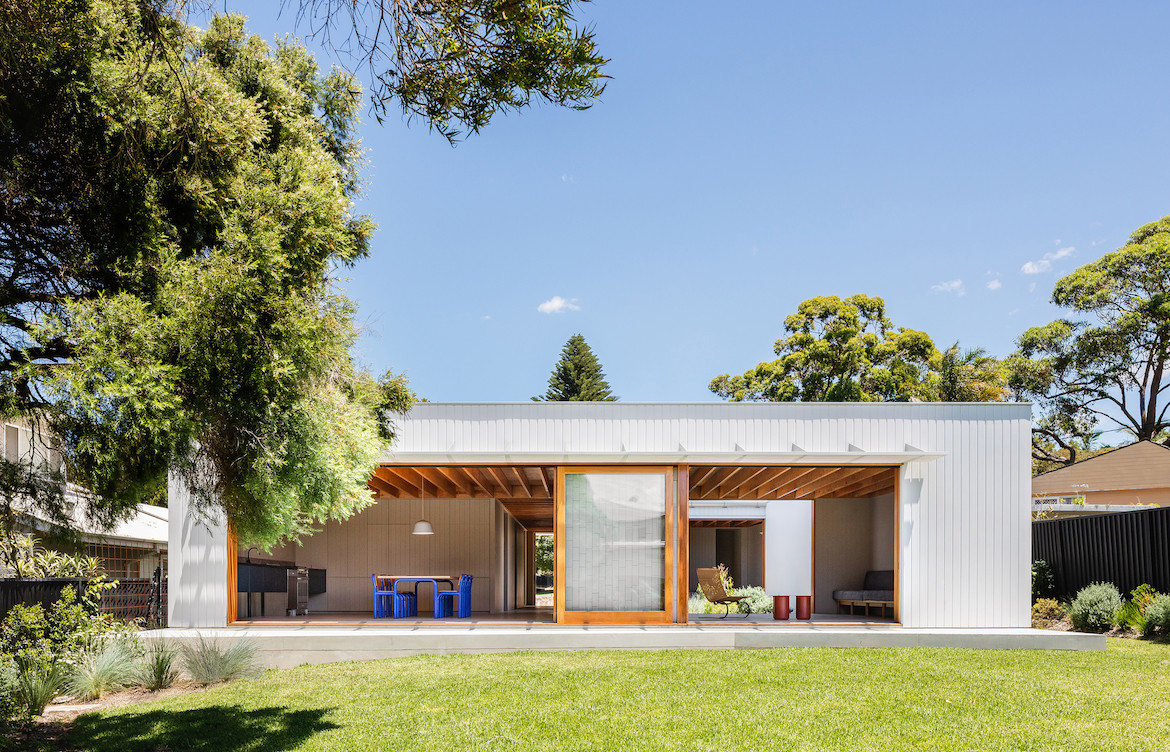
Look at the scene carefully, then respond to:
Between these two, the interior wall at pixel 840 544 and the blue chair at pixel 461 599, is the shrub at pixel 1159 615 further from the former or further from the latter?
the blue chair at pixel 461 599

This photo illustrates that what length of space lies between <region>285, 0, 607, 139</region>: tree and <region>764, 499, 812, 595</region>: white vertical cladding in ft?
52.0

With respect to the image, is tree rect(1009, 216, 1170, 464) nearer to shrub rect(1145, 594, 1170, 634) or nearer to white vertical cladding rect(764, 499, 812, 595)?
white vertical cladding rect(764, 499, 812, 595)

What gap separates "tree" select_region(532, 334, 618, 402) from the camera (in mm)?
40062

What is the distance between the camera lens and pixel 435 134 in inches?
179

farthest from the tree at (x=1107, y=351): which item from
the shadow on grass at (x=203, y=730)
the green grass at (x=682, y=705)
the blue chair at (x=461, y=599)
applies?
the shadow on grass at (x=203, y=730)

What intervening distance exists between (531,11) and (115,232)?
2518mm

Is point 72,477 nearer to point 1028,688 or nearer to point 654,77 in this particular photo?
point 1028,688

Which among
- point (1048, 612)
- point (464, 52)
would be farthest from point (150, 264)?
point (1048, 612)

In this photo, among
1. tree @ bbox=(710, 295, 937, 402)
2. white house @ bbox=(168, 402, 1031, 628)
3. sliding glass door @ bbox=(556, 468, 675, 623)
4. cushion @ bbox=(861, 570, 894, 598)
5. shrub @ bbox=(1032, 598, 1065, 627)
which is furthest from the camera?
tree @ bbox=(710, 295, 937, 402)

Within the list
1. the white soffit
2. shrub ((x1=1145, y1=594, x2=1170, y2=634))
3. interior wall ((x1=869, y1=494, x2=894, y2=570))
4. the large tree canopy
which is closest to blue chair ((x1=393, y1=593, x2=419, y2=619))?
→ the white soffit

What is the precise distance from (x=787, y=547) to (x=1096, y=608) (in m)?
7.69

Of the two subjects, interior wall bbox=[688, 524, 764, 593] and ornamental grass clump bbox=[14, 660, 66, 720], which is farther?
interior wall bbox=[688, 524, 764, 593]

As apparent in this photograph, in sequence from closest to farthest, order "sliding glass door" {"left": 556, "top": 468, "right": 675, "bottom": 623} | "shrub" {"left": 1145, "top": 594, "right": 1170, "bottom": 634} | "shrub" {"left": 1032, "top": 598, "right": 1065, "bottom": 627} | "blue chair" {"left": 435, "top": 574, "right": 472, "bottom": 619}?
1. "shrub" {"left": 1145, "top": 594, "right": 1170, "bottom": 634}
2. "sliding glass door" {"left": 556, "top": 468, "right": 675, "bottom": 623}
3. "blue chair" {"left": 435, "top": 574, "right": 472, "bottom": 619}
4. "shrub" {"left": 1032, "top": 598, "right": 1065, "bottom": 627}

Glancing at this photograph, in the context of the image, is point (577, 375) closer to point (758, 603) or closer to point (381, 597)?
A: point (758, 603)
